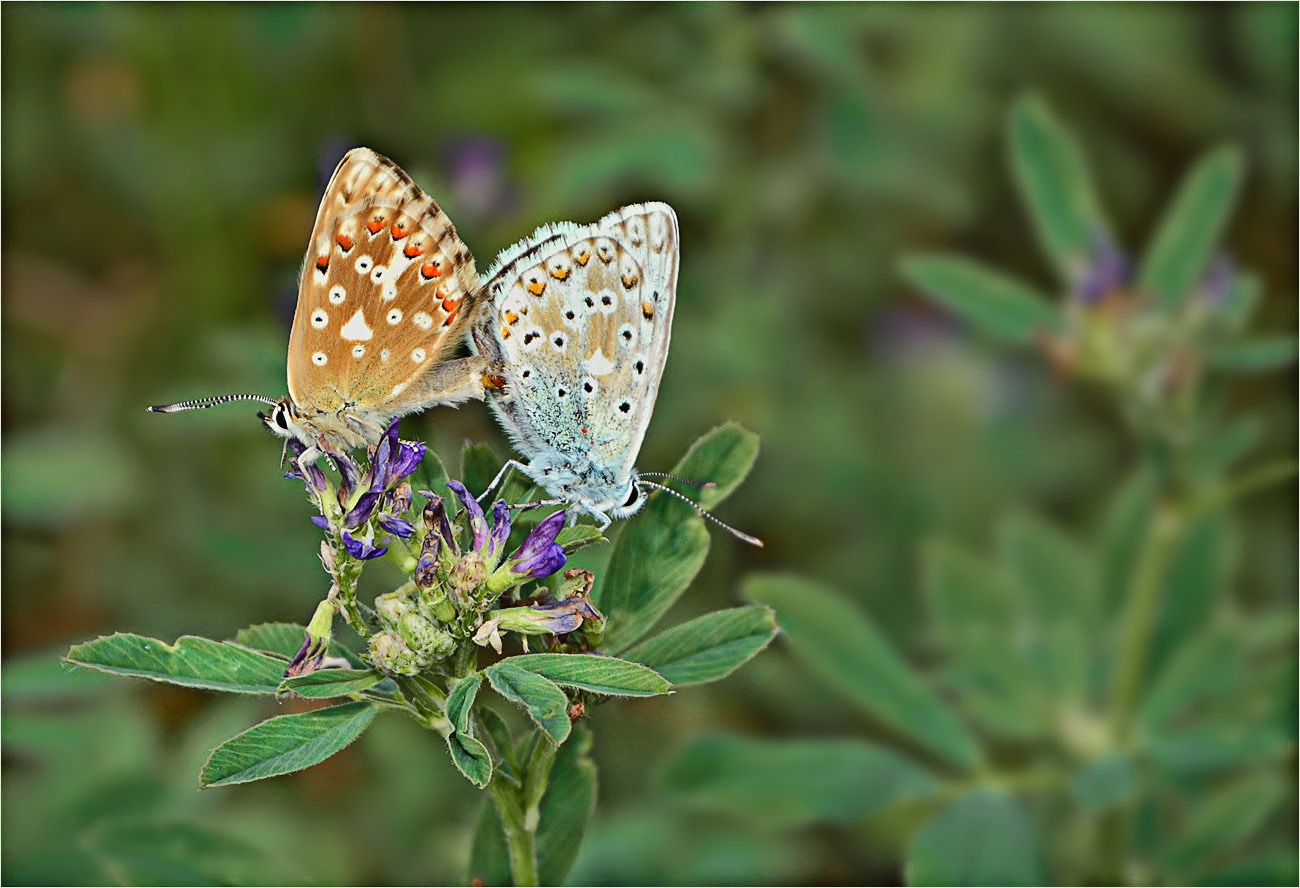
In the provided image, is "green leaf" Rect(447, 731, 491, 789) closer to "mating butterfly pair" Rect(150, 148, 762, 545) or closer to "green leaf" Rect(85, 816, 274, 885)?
"mating butterfly pair" Rect(150, 148, 762, 545)

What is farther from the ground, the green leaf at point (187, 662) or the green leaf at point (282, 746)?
the green leaf at point (187, 662)

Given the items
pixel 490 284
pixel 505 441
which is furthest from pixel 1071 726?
pixel 490 284

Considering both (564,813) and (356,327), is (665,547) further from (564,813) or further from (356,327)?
(356,327)

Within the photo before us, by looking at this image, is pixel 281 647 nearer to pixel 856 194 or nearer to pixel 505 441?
pixel 505 441

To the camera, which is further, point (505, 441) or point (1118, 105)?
point (1118, 105)

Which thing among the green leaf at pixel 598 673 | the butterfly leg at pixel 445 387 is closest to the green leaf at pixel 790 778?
the butterfly leg at pixel 445 387

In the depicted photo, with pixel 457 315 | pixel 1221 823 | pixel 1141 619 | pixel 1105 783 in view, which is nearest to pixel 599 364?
pixel 457 315

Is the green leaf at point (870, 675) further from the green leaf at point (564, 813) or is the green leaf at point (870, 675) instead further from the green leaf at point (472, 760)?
the green leaf at point (472, 760)
